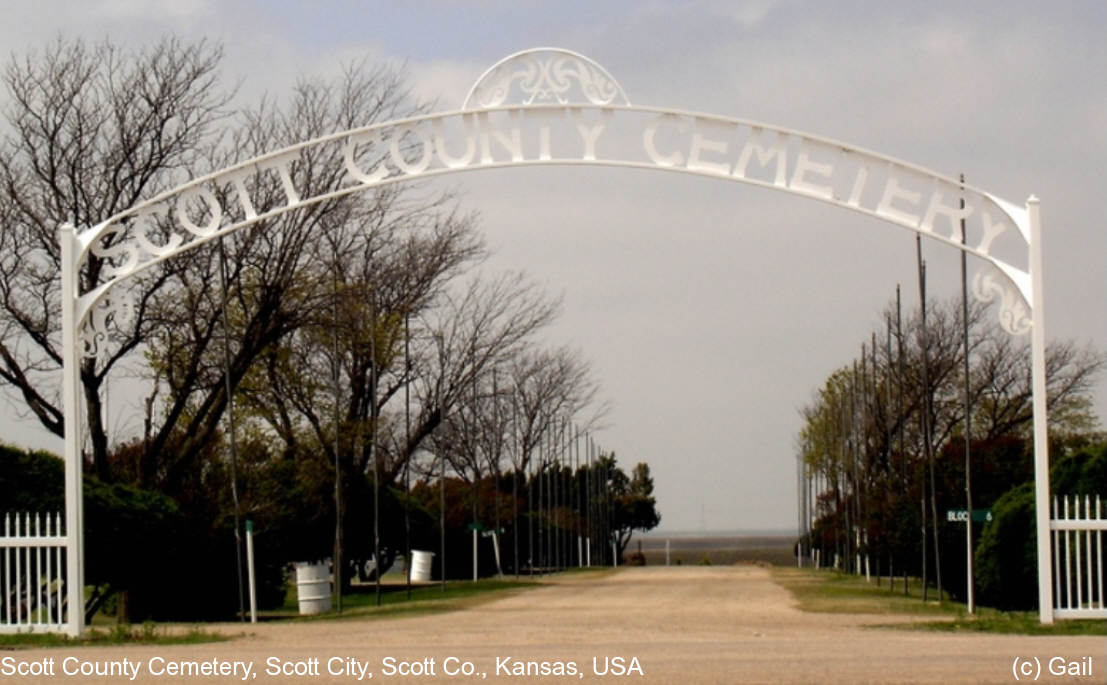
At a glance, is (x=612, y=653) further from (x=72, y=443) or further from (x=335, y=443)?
(x=335, y=443)

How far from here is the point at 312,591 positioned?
3183 cm

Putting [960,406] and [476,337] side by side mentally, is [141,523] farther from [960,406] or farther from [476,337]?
[960,406]

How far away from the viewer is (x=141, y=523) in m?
26.4

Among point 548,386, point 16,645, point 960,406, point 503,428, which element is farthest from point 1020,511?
point 548,386

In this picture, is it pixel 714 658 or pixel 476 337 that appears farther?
pixel 476 337

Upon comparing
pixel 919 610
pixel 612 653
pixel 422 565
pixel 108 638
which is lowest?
pixel 422 565

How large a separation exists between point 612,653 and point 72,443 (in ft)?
24.9

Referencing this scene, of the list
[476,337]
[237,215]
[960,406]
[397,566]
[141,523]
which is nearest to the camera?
[141,523]

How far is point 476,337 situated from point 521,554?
2112 centimetres

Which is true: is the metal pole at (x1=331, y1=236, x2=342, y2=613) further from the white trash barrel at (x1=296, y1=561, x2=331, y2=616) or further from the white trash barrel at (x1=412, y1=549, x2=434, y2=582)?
the white trash barrel at (x1=412, y1=549, x2=434, y2=582)

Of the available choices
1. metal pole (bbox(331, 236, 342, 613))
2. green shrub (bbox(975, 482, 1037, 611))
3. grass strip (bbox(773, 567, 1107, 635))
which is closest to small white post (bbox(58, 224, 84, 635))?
grass strip (bbox(773, 567, 1107, 635))

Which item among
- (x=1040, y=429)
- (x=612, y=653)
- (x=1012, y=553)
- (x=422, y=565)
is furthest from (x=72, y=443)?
(x=422, y=565)

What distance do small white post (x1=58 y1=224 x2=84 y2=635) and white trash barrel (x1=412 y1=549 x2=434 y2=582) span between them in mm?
31763

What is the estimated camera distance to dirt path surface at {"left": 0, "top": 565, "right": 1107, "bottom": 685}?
13.9m
